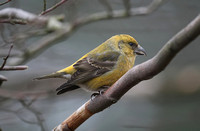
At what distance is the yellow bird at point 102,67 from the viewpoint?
4766 mm

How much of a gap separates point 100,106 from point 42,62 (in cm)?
473

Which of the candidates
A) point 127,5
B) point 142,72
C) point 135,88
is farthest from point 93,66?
point 135,88

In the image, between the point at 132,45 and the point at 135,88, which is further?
the point at 135,88

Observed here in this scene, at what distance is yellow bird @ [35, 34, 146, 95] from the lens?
4.77m

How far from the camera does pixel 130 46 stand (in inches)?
209

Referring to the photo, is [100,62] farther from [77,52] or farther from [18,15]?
[77,52]

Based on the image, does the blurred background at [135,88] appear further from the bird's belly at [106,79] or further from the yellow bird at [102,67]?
the bird's belly at [106,79]

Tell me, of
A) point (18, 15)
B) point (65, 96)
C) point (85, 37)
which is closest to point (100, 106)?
point (18, 15)

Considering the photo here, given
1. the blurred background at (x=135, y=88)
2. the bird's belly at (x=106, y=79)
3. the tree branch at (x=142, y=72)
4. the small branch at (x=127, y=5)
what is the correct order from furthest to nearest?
1. the blurred background at (x=135, y=88)
2. the small branch at (x=127, y=5)
3. the bird's belly at (x=106, y=79)
4. the tree branch at (x=142, y=72)

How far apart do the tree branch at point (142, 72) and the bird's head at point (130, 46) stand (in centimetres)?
151

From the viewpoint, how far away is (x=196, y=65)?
763 cm

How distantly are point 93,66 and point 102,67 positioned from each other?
18 cm

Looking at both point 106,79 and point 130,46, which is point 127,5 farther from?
point 106,79

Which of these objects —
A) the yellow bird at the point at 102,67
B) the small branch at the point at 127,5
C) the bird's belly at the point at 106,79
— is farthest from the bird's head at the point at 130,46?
the small branch at the point at 127,5
